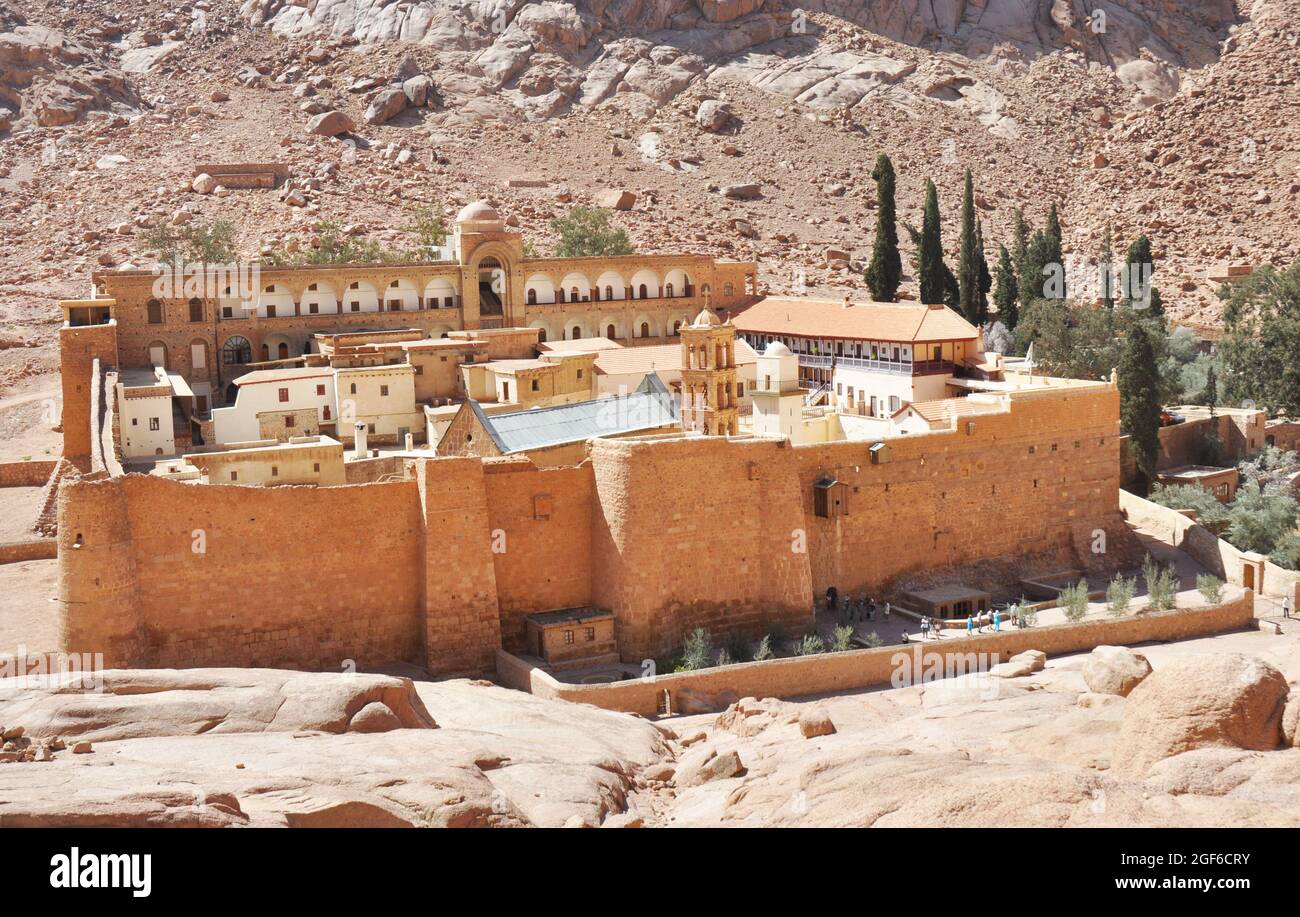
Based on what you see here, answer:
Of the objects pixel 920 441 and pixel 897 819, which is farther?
pixel 920 441

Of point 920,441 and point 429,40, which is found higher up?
point 429,40

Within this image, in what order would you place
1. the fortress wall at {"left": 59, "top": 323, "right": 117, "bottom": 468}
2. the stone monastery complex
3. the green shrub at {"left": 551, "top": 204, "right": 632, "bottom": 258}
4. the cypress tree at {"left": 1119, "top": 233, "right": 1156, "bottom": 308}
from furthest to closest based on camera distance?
the cypress tree at {"left": 1119, "top": 233, "right": 1156, "bottom": 308} → the green shrub at {"left": 551, "top": 204, "right": 632, "bottom": 258} → the fortress wall at {"left": 59, "top": 323, "right": 117, "bottom": 468} → the stone monastery complex

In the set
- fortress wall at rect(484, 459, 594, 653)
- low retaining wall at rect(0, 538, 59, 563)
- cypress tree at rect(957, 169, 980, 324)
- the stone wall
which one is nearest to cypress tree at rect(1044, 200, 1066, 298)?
cypress tree at rect(957, 169, 980, 324)

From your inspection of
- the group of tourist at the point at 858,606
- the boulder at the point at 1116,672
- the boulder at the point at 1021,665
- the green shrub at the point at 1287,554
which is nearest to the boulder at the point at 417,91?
the group of tourist at the point at 858,606

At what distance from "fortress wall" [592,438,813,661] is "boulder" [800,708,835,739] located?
563cm

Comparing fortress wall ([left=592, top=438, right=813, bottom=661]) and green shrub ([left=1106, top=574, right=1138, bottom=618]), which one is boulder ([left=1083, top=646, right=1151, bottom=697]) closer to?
green shrub ([left=1106, top=574, right=1138, bottom=618])

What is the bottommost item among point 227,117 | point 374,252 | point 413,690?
point 413,690

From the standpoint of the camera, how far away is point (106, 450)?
31703 millimetres

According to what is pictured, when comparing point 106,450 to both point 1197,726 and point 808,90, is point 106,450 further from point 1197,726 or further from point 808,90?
point 808,90

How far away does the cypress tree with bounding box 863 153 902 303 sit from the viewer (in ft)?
180

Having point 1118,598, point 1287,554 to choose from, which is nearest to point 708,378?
point 1118,598

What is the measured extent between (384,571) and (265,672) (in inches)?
193

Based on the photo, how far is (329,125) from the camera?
77.1 metres

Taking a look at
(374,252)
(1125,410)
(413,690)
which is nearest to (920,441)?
(1125,410)
